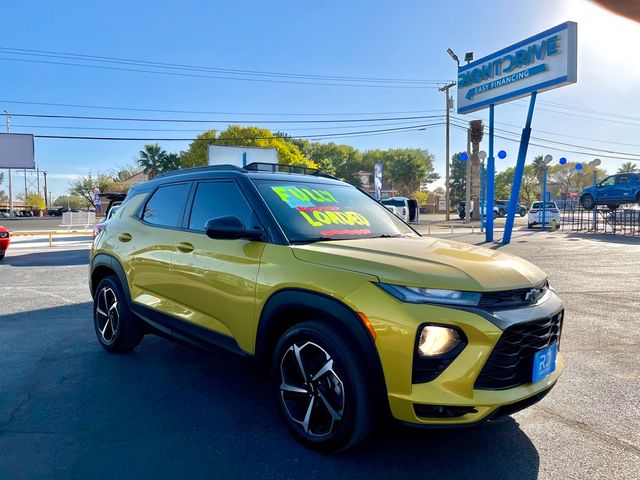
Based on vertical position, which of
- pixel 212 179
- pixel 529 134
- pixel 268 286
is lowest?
pixel 268 286

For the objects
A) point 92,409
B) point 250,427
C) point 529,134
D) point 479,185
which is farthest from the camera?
point 479,185

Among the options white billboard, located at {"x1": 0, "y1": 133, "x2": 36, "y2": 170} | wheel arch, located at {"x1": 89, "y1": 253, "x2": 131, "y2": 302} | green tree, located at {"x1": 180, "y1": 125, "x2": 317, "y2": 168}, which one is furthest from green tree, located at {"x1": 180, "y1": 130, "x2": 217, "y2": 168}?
wheel arch, located at {"x1": 89, "y1": 253, "x2": 131, "y2": 302}

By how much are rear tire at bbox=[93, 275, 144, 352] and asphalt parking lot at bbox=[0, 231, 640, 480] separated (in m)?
0.17

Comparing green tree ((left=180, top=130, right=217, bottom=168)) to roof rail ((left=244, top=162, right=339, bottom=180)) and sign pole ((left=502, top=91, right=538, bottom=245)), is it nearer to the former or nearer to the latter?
sign pole ((left=502, top=91, right=538, bottom=245))

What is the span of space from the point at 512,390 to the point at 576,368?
2.35 meters

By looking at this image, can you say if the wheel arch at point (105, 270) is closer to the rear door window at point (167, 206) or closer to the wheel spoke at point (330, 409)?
the rear door window at point (167, 206)

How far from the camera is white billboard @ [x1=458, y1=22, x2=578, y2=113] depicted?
1464 cm

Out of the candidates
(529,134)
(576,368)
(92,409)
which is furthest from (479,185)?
(92,409)

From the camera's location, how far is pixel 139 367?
4199 millimetres

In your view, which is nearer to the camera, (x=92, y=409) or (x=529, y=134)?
→ (x=92, y=409)

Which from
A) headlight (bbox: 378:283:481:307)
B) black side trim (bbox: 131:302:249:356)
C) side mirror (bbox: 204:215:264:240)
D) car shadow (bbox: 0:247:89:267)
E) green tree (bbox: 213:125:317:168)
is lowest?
car shadow (bbox: 0:247:89:267)

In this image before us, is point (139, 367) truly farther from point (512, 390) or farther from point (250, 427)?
point (512, 390)

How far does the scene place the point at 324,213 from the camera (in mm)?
3451

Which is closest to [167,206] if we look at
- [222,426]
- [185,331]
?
[185,331]
